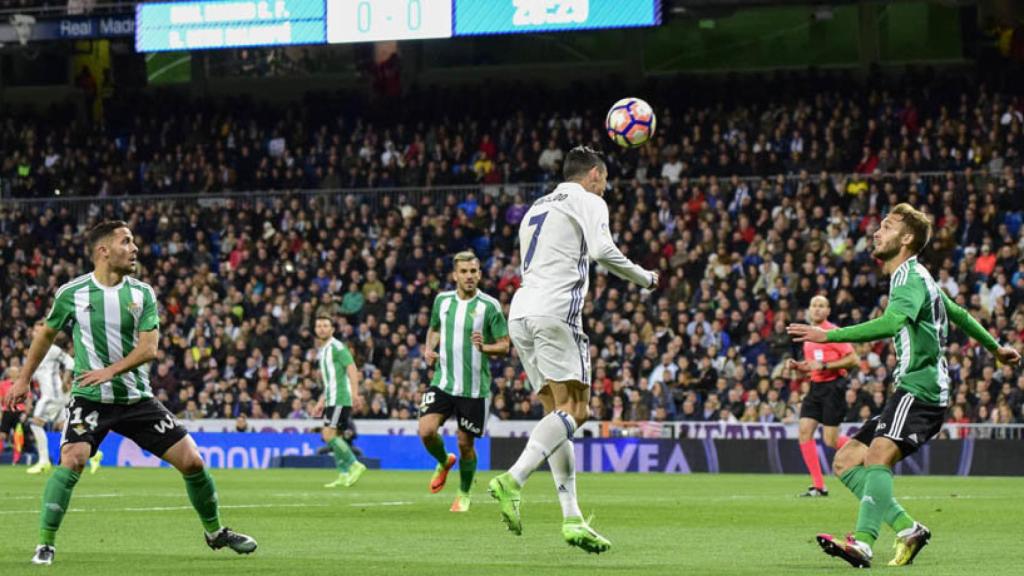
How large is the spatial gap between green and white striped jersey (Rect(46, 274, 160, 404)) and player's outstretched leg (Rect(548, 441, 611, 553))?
2549 mm

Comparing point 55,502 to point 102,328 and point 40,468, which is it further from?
point 40,468

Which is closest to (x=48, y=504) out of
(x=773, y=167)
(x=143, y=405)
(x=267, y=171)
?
(x=143, y=405)

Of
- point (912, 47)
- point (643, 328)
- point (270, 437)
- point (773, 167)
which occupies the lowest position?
point (270, 437)

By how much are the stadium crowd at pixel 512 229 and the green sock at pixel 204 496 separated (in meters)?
17.3

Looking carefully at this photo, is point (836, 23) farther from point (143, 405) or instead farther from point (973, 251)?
point (143, 405)

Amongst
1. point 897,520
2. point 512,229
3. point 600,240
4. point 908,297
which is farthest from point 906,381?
point 512,229

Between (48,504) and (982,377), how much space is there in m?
19.4

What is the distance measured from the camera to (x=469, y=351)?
55.5 ft

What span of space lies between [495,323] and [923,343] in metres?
7.30

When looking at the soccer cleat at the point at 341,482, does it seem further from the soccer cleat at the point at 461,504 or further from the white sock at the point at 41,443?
the white sock at the point at 41,443

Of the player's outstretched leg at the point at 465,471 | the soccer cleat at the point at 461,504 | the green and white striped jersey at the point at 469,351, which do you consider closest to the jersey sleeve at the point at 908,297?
the player's outstretched leg at the point at 465,471

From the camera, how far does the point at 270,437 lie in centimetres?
3141

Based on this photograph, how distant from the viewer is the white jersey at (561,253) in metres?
10.9

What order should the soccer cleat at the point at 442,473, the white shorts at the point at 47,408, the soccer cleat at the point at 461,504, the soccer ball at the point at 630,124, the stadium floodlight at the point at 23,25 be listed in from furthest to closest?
1. the stadium floodlight at the point at 23,25
2. the white shorts at the point at 47,408
3. the soccer cleat at the point at 442,473
4. the soccer ball at the point at 630,124
5. the soccer cleat at the point at 461,504
